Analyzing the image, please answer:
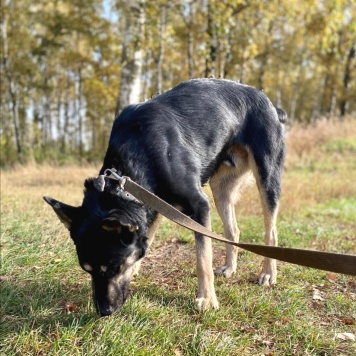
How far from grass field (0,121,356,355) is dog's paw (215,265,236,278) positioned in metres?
0.08

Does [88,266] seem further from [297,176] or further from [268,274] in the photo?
[297,176]

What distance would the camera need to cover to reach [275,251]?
7.86ft

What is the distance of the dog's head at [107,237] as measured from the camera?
281cm

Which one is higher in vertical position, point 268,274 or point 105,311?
point 105,311

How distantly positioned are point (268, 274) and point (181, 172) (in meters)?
1.44

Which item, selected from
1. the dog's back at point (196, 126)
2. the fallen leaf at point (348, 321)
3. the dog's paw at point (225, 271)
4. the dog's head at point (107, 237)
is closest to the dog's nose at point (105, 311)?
the dog's head at point (107, 237)

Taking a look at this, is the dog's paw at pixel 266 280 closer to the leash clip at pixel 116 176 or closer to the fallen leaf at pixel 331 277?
the fallen leaf at pixel 331 277

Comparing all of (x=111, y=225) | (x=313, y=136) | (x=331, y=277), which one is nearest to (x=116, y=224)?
(x=111, y=225)

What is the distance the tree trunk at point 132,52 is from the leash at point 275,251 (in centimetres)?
826

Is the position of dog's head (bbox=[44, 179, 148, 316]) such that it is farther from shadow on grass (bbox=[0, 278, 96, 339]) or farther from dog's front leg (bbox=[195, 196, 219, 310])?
dog's front leg (bbox=[195, 196, 219, 310])

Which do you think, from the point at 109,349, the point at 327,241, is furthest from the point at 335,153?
the point at 109,349

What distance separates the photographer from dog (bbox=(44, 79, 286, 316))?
2877mm

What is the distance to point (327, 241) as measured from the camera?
18.9 feet


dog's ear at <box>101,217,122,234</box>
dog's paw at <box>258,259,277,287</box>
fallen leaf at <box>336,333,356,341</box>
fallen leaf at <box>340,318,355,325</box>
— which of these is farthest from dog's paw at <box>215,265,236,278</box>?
dog's ear at <box>101,217,122,234</box>
